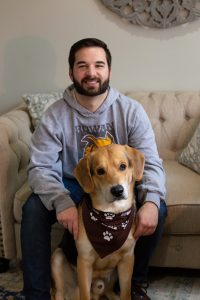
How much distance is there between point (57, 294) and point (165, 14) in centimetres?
172

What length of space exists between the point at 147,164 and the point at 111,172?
297mm

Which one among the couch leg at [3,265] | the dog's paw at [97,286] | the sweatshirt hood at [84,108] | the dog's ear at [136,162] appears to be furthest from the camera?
the couch leg at [3,265]

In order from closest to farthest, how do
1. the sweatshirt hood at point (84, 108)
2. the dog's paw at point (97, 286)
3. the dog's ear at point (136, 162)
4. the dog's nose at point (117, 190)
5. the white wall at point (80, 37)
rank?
the dog's nose at point (117, 190), the dog's ear at point (136, 162), the dog's paw at point (97, 286), the sweatshirt hood at point (84, 108), the white wall at point (80, 37)

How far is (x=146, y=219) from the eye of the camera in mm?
1564

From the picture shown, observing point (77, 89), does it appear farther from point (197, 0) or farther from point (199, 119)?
point (197, 0)

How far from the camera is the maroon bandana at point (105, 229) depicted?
153cm

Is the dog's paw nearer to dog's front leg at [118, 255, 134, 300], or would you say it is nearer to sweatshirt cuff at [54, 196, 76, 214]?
dog's front leg at [118, 255, 134, 300]

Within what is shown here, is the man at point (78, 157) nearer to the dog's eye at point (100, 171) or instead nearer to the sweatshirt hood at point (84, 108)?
the sweatshirt hood at point (84, 108)

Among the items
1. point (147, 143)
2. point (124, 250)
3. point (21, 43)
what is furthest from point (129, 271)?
point (21, 43)

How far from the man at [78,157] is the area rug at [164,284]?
111mm

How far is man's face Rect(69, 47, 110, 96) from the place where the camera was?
173 cm

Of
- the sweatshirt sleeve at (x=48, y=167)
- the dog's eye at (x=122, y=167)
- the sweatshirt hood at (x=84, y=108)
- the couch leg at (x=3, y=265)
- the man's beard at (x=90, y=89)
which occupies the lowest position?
the couch leg at (x=3, y=265)

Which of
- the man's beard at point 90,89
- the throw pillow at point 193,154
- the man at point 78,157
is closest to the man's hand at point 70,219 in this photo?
the man at point 78,157

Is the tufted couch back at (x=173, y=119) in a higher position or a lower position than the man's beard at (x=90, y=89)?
lower
